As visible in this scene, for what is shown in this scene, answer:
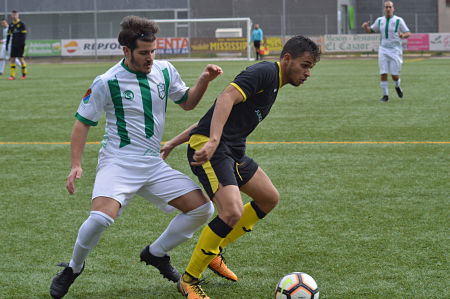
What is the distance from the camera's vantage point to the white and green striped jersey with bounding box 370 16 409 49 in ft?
51.1

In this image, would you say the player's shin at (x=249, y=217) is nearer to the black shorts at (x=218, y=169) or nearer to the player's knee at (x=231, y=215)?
the black shorts at (x=218, y=169)

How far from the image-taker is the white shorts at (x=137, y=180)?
14.0 feet

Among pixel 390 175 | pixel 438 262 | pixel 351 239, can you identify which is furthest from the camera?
pixel 390 175

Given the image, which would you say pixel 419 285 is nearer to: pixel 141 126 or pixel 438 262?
pixel 438 262

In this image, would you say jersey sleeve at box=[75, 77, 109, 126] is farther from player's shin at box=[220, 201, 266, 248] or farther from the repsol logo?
the repsol logo

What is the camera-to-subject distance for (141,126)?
4.43m

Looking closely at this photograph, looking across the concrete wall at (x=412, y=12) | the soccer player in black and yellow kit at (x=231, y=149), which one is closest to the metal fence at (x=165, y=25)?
the concrete wall at (x=412, y=12)

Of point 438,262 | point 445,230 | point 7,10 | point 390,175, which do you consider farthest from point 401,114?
point 7,10

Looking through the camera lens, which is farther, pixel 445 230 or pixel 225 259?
pixel 445 230

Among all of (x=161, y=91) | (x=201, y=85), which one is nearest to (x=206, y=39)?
(x=201, y=85)

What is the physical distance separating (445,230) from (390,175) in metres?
2.27

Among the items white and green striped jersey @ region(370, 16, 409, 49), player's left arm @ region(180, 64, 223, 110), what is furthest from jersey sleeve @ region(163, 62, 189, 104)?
white and green striped jersey @ region(370, 16, 409, 49)

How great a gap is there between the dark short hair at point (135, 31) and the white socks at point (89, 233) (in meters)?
0.98

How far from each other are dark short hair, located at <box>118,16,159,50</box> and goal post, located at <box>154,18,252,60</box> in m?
→ 32.2
